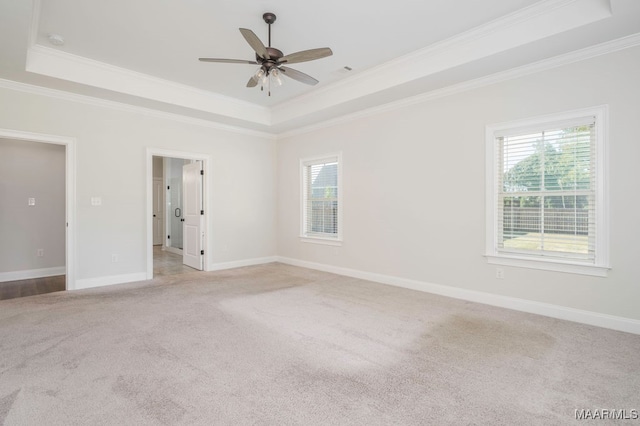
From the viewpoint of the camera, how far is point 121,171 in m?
4.91

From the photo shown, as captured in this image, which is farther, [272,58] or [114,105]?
[114,105]

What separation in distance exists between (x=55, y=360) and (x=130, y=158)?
11.1 ft

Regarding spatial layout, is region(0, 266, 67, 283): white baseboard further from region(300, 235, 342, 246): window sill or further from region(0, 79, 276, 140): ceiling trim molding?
region(300, 235, 342, 246): window sill

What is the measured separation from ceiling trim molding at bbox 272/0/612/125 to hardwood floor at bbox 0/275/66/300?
5.06 meters

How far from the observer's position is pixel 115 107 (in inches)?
190

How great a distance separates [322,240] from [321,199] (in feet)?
2.68

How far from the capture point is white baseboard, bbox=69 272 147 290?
4.57 metres

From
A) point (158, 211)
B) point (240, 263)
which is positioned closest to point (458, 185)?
point (240, 263)

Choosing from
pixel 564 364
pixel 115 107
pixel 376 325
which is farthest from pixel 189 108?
pixel 564 364

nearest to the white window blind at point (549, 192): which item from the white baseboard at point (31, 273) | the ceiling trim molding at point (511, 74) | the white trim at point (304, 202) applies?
the ceiling trim molding at point (511, 74)

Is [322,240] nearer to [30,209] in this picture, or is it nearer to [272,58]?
[272,58]

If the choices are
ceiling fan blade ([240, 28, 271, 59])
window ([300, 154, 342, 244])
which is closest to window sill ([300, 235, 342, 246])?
window ([300, 154, 342, 244])

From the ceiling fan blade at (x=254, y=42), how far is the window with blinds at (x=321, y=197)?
2.96 m

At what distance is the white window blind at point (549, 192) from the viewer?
3.29 m
